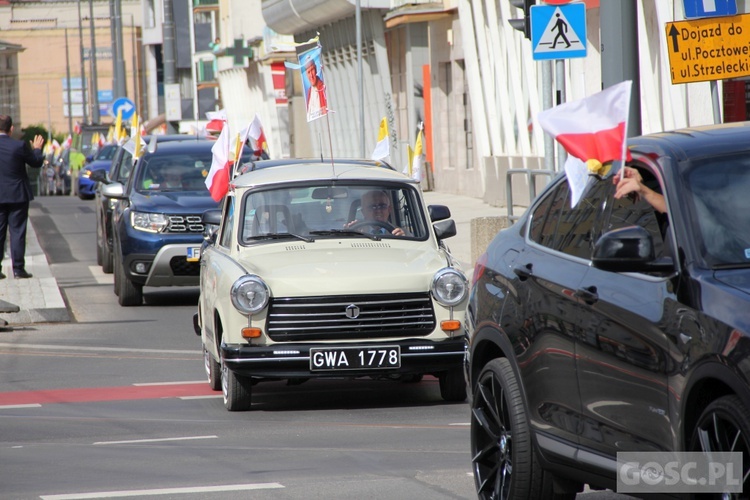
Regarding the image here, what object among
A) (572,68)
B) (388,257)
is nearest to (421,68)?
(572,68)

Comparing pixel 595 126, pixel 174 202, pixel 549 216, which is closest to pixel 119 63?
pixel 174 202

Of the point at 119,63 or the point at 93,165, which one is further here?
the point at 119,63

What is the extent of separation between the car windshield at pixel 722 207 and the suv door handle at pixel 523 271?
1.09 metres

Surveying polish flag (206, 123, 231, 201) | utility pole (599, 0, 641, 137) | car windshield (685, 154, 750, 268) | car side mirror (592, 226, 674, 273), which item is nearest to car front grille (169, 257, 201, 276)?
polish flag (206, 123, 231, 201)

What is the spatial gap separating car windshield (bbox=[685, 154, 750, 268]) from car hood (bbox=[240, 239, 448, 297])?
446 centimetres

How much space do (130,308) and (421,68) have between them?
1034 inches

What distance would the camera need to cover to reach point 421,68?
42906mm

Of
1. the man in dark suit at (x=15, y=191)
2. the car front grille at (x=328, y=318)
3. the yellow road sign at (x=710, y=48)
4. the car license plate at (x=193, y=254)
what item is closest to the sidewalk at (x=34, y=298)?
the man in dark suit at (x=15, y=191)

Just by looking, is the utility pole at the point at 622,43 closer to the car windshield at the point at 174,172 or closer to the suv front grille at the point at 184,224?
the suv front grille at the point at 184,224

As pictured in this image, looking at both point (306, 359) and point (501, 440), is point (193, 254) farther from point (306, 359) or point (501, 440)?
point (501, 440)

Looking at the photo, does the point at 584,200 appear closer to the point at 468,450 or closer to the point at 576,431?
the point at 576,431

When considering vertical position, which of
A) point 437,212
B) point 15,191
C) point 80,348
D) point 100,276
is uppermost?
point 15,191

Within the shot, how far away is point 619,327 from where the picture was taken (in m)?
5.48

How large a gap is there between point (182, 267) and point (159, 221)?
1.94 feet
